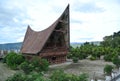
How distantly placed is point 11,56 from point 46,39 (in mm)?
4828

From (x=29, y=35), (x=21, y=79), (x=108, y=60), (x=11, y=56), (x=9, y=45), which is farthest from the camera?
(x=9, y=45)

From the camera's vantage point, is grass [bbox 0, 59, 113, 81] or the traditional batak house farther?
the traditional batak house

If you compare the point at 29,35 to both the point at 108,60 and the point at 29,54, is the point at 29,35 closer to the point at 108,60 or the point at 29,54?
the point at 29,54

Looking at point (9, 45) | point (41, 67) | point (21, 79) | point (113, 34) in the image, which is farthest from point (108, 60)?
point (113, 34)

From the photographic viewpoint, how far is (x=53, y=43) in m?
30.9

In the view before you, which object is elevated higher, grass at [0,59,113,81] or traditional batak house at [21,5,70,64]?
traditional batak house at [21,5,70,64]

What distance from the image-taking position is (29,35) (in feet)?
119

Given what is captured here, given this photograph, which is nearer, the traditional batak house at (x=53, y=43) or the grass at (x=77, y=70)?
the grass at (x=77, y=70)

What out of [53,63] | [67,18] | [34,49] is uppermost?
[67,18]

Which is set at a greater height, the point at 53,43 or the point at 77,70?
the point at 53,43

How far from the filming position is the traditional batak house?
92.5 ft

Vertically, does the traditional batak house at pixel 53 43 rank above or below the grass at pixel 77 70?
above

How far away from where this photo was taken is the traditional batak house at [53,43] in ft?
92.5

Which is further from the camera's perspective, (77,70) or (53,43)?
(53,43)
